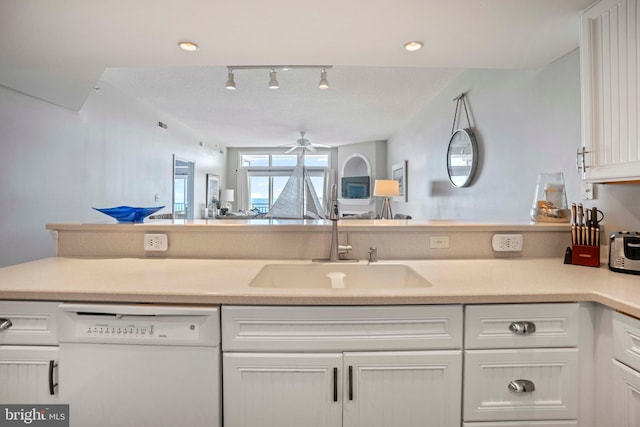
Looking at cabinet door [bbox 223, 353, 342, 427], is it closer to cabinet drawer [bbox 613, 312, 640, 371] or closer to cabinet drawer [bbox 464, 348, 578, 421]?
cabinet drawer [bbox 464, 348, 578, 421]

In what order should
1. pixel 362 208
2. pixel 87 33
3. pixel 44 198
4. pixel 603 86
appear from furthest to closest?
Result: pixel 362 208, pixel 44 198, pixel 87 33, pixel 603 86

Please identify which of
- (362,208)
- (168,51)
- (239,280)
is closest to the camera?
(239,280)

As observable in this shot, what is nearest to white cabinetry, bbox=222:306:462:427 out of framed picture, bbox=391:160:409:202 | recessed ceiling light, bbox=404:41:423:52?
recessed ceiling light, bbox=404:41:423:52

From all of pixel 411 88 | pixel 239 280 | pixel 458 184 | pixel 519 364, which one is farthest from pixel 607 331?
pixel 411 88

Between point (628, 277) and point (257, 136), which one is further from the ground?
point (257, 136)

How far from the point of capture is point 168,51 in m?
1.99

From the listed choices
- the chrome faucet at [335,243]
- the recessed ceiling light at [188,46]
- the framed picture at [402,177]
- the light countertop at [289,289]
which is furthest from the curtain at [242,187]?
the chrome faucet at [335,243]

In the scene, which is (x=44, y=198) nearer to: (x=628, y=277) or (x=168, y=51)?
(x=168, y=51)

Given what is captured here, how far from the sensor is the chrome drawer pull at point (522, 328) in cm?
102

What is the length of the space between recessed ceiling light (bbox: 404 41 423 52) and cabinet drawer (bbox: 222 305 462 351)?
1606 millimetres

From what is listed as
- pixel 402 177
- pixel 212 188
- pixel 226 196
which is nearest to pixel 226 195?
pixel 226 196

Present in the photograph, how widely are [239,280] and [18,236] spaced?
2.94 metres

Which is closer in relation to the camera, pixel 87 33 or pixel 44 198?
pixel 87 33

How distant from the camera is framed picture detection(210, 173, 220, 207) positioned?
7.18 meters
